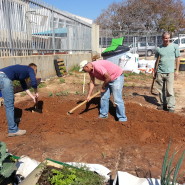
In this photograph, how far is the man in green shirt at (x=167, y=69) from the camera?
5.32m

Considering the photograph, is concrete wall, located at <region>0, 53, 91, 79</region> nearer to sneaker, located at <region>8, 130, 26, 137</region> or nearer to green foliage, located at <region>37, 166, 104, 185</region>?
sneaker, located at <region>8, 130, 26, 137</region>

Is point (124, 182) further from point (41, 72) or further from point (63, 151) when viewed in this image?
point (41, 72)

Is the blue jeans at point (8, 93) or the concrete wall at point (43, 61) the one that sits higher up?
the concrete wall at point (43, 61)

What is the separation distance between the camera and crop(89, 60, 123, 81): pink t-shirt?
4.12 metres

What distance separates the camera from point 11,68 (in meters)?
3.94

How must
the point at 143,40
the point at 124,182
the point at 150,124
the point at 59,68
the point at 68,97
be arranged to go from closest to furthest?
1. the point at 124,182
2. the point at 150,124
3. the point at 68,97
4. the point at 59,68
5. the point at 143,40

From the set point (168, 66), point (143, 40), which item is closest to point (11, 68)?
point (168, 66)

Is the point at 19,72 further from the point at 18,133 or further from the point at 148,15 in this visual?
the point at 148,15

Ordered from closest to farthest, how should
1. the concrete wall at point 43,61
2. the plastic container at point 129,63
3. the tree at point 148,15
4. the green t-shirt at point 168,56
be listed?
the green t-shirt at point 168,56 < the concrete wall at point 43,61 < the plastic container at point 129,63 < the tree at point 148,15

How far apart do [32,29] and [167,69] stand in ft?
19.8

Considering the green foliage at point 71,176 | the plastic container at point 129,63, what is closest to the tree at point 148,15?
the plastic container at point 129,63

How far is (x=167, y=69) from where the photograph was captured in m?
5.38

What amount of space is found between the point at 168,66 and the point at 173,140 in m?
2.12

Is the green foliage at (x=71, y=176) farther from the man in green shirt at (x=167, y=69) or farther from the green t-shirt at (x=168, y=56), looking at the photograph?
the green t-shirt at (x=168, y=56)
